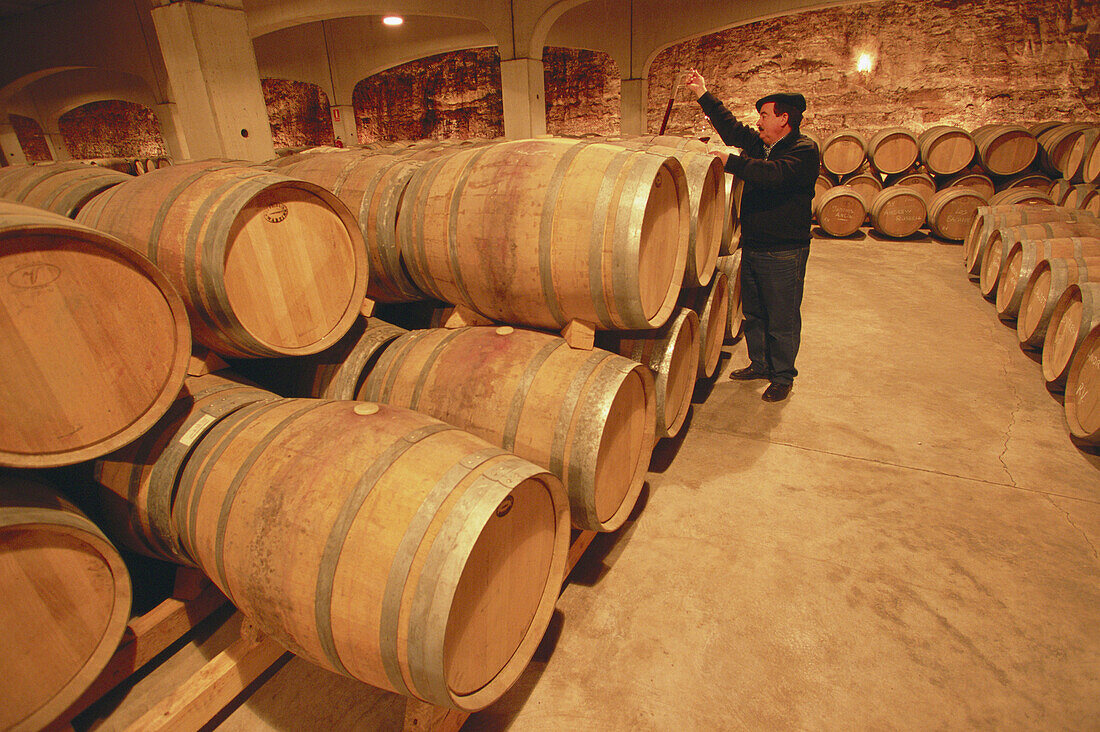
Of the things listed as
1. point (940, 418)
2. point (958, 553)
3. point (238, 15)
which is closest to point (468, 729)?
point (958, 553)

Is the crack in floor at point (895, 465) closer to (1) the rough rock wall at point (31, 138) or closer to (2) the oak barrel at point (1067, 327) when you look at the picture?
(2) the oak barrel at point (1067, 327)

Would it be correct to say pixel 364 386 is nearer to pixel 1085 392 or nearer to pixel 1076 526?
pixel 1076 526

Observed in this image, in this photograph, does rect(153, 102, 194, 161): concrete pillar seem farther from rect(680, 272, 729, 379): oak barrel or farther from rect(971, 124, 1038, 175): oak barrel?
rect(971, 124, 1038, 175): oak barrel

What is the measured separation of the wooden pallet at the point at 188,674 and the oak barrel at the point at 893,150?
10.5 metres

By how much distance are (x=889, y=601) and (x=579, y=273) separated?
6.26 feet

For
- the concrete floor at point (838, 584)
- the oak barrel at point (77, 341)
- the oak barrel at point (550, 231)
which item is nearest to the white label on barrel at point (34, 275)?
the oak barrel at point (77, 341)

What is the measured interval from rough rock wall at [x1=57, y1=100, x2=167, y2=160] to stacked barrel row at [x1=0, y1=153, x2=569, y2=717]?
25281 mm

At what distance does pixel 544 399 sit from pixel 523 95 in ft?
30.6

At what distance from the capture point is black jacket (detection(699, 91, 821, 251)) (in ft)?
10.2

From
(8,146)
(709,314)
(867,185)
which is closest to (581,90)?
(867,185)

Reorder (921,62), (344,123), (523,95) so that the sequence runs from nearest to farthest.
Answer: (523,95), (921,62), (344,123)

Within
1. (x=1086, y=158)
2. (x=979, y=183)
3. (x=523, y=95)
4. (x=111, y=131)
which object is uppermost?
(x=111, y=131)

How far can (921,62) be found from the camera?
36.4 feet

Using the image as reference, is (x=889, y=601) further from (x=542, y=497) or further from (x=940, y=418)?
(x=940, y=418)
